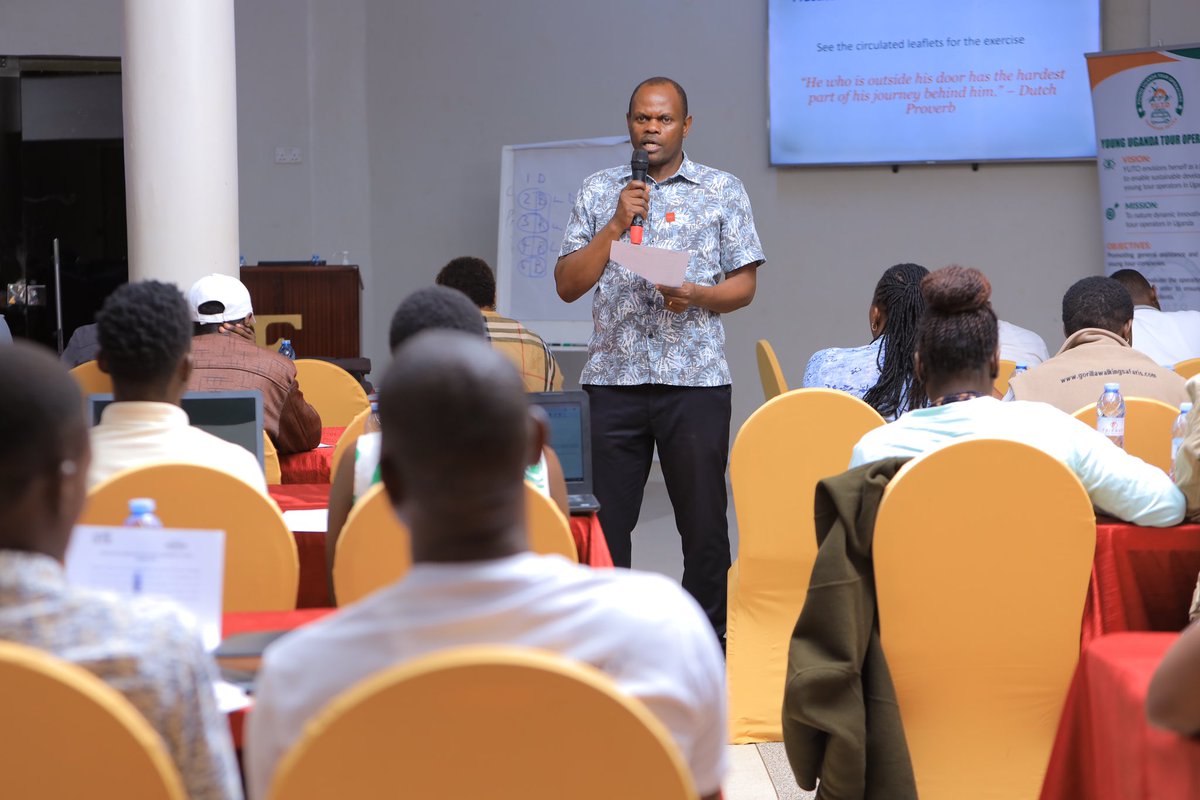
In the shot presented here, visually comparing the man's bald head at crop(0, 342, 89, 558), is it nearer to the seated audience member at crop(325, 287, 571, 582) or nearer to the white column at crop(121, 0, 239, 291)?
the seated audience member at crop(325, 287, 571, 582)

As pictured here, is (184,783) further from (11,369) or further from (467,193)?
(467,193)

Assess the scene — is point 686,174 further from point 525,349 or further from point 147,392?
point 147,392

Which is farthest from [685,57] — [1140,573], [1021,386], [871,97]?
[1140,573]

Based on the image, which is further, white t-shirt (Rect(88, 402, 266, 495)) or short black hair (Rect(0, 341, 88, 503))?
white t-shirt (Rect(88, 402, 266, 495))

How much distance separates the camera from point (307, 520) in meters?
2.74

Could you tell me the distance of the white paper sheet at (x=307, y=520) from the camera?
266cm

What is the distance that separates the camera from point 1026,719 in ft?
7.98

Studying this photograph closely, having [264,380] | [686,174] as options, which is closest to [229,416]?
[264,380]

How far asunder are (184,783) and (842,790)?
1.39 metres

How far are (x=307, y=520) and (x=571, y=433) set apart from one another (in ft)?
2.05

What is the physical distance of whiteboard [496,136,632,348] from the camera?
771 cm

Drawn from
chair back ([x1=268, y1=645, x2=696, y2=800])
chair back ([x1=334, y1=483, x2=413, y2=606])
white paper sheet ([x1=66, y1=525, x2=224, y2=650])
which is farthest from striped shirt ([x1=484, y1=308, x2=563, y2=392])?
chair back ([x1=268, y1=645, x2=696, y2=800])

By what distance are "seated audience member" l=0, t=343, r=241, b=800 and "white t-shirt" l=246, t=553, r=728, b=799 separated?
0.10 metres

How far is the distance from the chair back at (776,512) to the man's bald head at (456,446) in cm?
215
